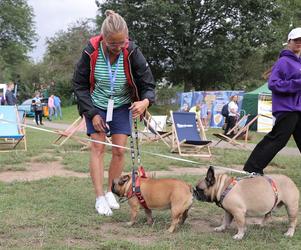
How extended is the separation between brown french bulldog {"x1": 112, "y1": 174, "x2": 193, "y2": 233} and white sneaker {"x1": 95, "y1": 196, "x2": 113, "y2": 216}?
0.31m

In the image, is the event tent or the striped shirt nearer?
the striped shirt

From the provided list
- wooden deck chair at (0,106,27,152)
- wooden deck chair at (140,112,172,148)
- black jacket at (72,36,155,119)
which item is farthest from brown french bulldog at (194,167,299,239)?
wooden deck chair at (0,106,27,152)

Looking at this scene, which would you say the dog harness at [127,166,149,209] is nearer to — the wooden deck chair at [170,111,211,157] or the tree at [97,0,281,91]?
the wooden deck chair at [170,111,211,157]

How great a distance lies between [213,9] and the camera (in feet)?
116

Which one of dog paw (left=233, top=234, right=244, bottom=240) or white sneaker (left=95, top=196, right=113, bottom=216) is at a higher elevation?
white sneaker (left=95, top=196, right=113, bottom=216)

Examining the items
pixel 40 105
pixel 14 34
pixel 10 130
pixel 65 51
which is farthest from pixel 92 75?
pixel 14 34

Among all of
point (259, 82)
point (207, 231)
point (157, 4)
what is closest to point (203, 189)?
point (207, 231)

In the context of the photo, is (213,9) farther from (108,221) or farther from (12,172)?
(108,221)

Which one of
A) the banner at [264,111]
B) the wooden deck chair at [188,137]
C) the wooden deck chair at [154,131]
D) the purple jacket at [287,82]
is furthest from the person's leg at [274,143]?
the banner at [264,111]

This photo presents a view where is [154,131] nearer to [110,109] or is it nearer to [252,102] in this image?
[110,109]

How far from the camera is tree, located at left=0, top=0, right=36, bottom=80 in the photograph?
57969mm

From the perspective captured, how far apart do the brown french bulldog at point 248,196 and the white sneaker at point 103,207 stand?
3.17 feet

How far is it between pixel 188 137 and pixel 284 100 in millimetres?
6430

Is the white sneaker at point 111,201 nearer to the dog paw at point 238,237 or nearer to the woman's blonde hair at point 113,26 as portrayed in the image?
the dog paw at point 238,237
